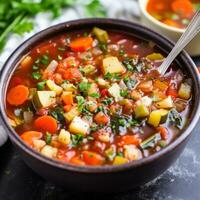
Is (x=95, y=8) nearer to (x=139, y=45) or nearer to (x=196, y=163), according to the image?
(x=139, y=45)

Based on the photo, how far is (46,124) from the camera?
2850 mm

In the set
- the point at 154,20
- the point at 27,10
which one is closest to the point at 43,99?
the point at 154,20

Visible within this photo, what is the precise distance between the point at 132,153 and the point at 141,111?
283 mm

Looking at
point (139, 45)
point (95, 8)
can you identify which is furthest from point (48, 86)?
point (95, 8)

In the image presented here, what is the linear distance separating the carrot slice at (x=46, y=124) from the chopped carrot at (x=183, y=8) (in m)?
1.73

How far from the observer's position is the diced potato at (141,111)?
9.37 feet

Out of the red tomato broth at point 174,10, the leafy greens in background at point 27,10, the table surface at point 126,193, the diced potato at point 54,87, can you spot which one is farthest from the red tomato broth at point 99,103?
the leafy greens in background at point 27,10

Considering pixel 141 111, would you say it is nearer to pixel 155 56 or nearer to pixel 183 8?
pixel 155 56

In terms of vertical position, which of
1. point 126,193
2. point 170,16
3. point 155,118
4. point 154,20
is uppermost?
point 155,118

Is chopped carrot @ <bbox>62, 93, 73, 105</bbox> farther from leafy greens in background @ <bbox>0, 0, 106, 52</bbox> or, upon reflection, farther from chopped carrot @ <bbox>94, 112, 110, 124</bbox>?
leafy greens in background @ <bbox>0, 0, 106, 52</bbox>

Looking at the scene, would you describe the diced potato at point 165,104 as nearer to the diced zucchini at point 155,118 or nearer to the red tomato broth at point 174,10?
the diced zucchini at point 155,118

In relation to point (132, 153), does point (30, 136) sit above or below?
above

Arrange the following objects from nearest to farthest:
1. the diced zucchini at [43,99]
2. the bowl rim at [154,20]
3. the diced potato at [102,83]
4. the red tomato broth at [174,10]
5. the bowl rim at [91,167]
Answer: the bowl rim at [91,167] < the diced zucchini at [43,99] < the diced potato at [102,83] < the bowl rim at [154,20] < the red tomato broth at [174,10]

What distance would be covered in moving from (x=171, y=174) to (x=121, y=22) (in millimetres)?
1112
